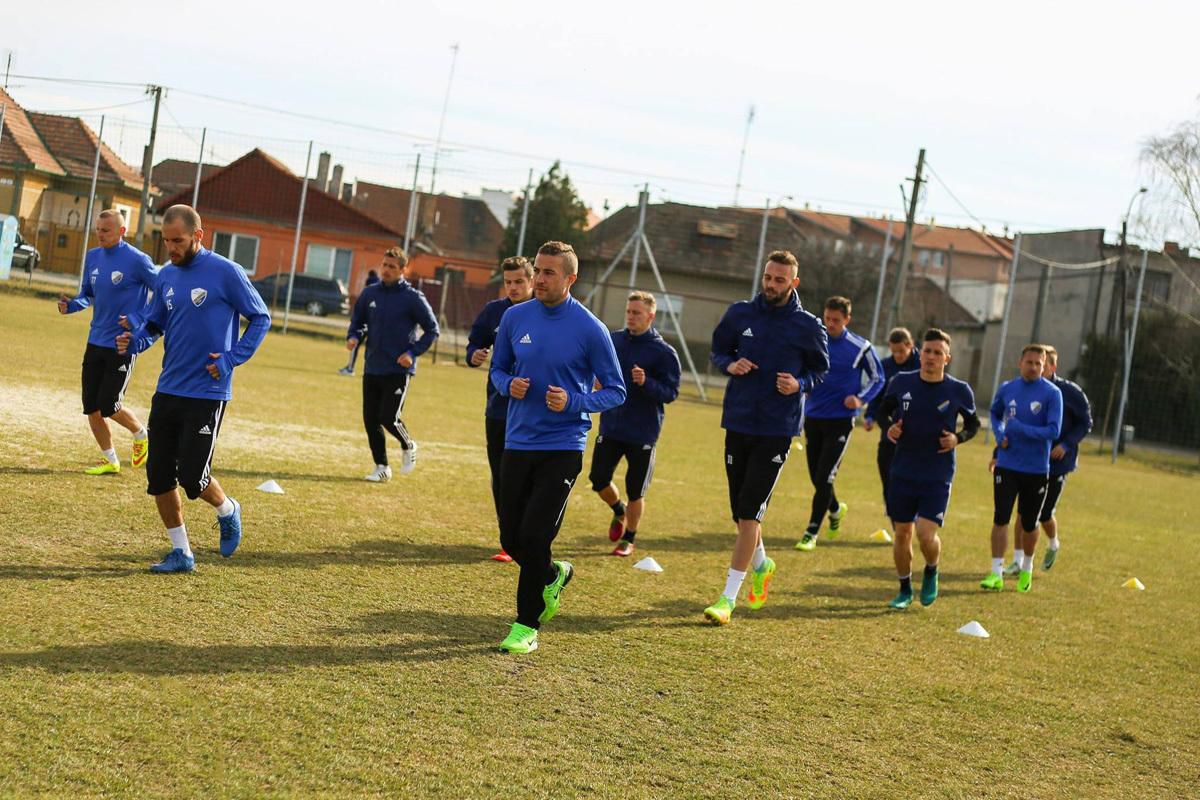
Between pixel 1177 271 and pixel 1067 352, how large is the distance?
4686 millimetres

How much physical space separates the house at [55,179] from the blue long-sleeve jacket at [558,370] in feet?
90.5

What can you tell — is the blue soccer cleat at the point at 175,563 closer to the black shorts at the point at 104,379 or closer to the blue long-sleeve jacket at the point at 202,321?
the blue long-sleeve jacket at the point at 202,321

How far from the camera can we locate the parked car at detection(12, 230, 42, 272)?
32.7 meters

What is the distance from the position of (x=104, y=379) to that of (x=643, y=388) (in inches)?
167

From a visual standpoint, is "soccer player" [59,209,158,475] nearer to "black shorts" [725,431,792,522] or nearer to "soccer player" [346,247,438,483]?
"soccer player" [346,247,438,483]

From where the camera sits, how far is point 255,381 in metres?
20.2

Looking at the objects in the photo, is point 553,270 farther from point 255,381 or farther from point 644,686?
point 255,381

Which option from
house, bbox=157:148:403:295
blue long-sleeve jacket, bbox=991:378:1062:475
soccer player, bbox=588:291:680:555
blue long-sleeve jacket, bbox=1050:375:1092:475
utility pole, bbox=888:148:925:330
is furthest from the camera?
house, bbox=157:148:403:295

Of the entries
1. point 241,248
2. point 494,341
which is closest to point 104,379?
point 494,341

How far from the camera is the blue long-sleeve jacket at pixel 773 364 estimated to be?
8.23 meters

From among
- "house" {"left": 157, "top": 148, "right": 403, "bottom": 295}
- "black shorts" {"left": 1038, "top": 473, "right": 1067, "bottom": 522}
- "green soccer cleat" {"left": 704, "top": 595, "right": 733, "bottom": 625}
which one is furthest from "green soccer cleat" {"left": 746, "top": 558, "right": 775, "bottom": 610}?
"house" {"left": 157, "top": 148, "right": 403, "bottom": 295}

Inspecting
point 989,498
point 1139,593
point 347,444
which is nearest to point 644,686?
point 1139,593

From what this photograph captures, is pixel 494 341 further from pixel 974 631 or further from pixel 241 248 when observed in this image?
pixel 241 248

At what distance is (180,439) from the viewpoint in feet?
24.2
